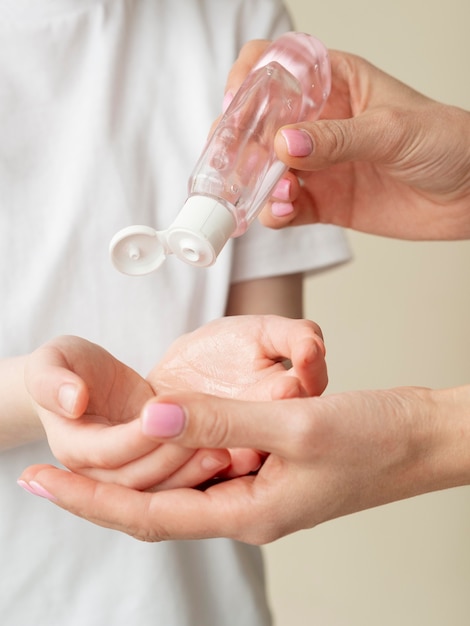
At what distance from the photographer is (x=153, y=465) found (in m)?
0.63

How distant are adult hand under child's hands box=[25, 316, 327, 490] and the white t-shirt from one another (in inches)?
5.8

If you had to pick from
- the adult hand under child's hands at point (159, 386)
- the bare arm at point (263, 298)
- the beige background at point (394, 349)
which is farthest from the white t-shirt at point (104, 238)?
the beige background at point (394, 349)

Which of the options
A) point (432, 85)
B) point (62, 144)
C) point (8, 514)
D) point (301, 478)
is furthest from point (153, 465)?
point (432, 85)

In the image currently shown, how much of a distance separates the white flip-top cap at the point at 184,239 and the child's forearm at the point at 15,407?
0.15 m

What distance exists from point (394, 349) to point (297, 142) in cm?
90

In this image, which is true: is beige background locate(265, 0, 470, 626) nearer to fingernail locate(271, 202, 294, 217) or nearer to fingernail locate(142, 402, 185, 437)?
fingernail locate(271, 202, 294, 217)

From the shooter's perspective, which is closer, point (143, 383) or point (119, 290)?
point (143, 383)

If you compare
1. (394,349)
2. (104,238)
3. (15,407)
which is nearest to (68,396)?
(15,407)

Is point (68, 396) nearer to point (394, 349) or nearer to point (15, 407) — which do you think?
point (15, 407)

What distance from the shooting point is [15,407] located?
0.78 meters

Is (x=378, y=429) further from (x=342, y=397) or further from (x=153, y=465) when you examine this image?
(x=153, y=465)

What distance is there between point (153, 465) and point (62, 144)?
1.20 feet

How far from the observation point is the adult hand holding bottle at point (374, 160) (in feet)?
2.46

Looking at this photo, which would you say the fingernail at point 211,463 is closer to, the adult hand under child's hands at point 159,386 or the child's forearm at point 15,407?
the adult hand under child's hands at point 159,386
